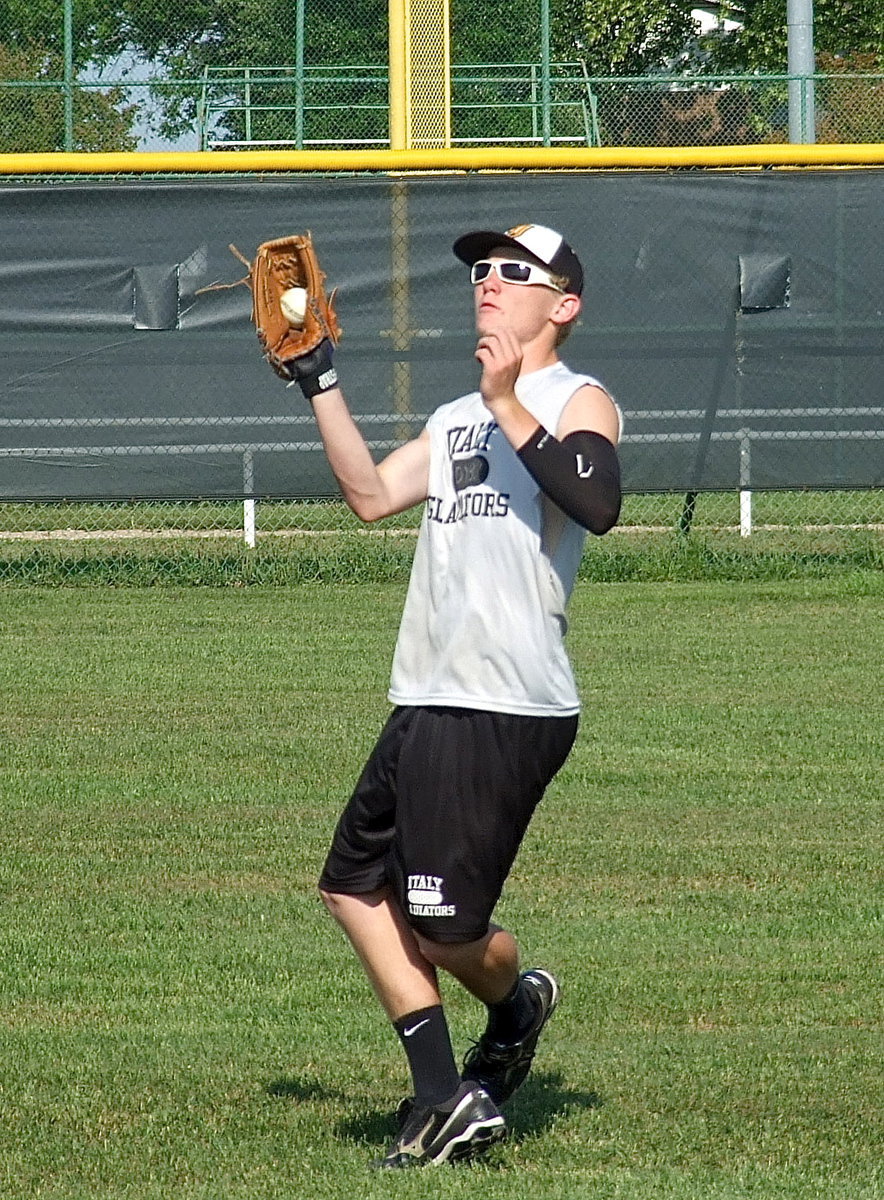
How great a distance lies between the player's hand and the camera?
3580 millimetres

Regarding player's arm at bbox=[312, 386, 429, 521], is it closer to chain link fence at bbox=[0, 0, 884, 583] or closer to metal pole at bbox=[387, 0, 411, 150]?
chain link fence at bbox=[0, 0, 884, 583]

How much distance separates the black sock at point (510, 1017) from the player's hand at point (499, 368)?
124cm

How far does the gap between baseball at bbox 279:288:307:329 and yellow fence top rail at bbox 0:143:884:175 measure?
8318mm

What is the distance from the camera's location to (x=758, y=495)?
1546 centimetres

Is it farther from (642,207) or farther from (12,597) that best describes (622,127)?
(12,597)

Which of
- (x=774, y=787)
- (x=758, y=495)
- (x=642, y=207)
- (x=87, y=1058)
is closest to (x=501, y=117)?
(x=758, y=495)

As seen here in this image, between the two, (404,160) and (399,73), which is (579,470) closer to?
(404,160)

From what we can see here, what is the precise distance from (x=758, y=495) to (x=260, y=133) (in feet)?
42.1

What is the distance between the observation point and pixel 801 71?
18.5 m

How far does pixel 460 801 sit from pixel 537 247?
109cm

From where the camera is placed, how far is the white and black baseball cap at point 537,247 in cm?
383

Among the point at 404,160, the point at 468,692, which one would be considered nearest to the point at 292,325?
the point at 468,692

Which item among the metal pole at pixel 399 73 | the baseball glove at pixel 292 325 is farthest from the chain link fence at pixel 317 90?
the baseball glove at pixel 292 325

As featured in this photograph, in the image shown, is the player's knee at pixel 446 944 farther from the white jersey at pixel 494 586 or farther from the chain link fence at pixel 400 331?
the chain link fence at pixel 400 331
